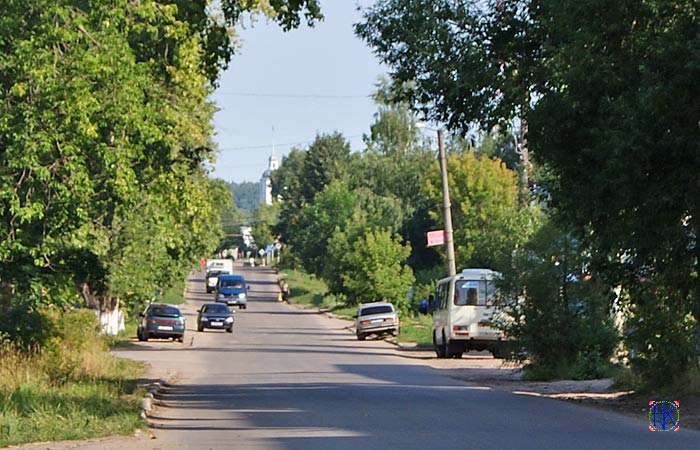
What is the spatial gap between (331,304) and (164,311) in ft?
140

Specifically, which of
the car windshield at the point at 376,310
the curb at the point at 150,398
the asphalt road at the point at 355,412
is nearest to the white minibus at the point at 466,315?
the asphalt road at the point at 355,412

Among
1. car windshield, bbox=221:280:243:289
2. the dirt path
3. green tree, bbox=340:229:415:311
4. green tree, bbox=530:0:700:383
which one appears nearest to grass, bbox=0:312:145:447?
green tree, bbox=530:0:700:383

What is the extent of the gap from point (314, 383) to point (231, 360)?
11.3 m

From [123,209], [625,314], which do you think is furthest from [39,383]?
[625,314]

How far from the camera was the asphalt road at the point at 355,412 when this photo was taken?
13680 millimetres

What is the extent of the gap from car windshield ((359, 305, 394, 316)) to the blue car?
35.6 meters

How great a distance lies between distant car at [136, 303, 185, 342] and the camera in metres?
51.1

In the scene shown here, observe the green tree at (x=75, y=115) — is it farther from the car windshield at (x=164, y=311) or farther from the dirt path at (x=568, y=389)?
the car windshield at (x=164, y=311)

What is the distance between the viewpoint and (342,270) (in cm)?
8312

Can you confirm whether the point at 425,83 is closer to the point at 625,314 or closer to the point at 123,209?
the point at 625,314

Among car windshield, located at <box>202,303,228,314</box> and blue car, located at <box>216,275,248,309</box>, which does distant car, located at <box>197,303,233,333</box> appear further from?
blue car, located at <box>216,275,248,309</box>

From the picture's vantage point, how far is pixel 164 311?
51.6 m

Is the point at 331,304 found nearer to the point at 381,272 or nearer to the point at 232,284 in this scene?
the point at 232,284

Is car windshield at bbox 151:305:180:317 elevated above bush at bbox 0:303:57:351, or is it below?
above
